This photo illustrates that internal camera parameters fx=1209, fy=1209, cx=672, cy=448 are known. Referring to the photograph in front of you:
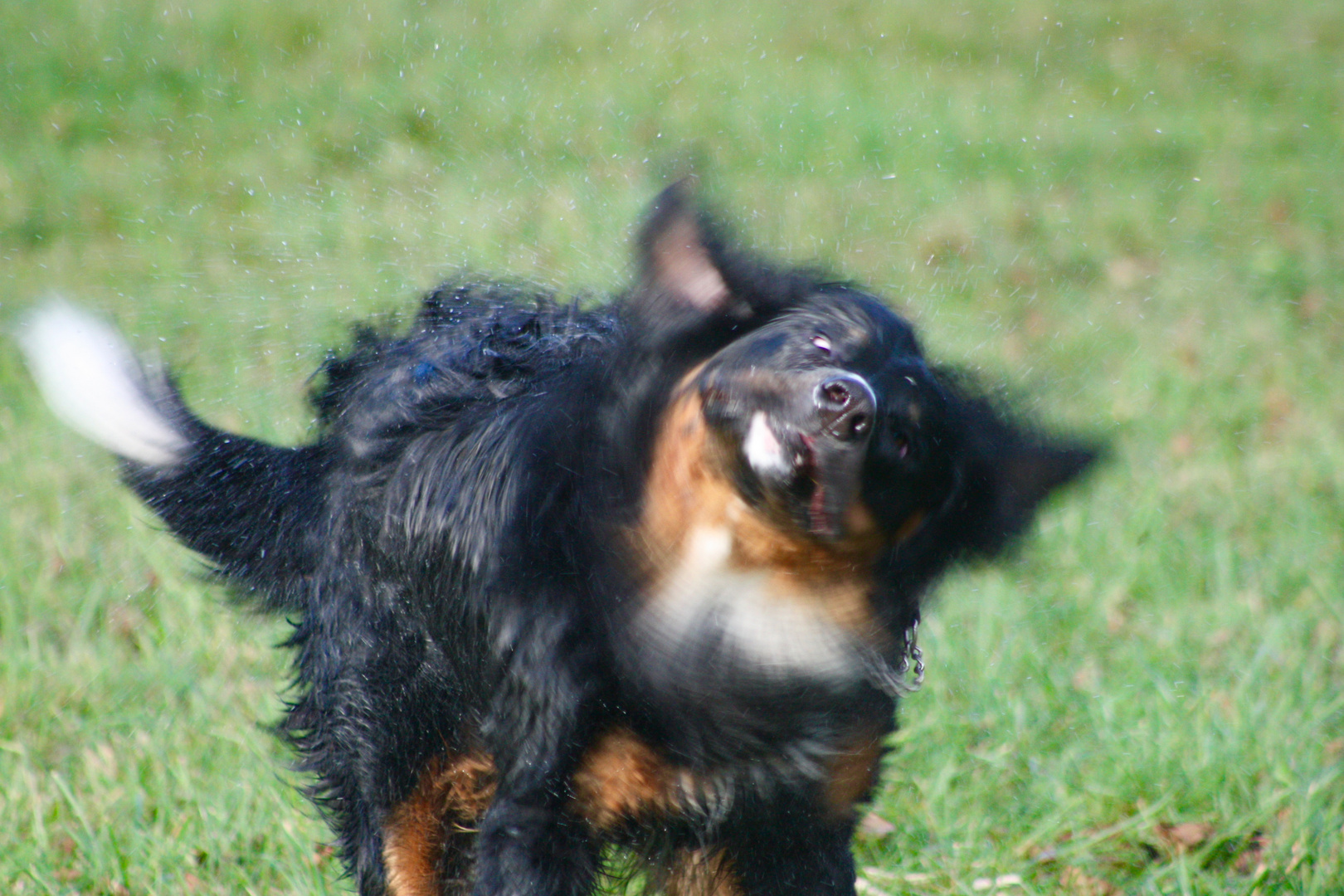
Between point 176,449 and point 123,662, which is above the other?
point 176,449

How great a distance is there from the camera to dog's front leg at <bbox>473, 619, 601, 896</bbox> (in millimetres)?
2324

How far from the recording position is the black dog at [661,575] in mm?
2170

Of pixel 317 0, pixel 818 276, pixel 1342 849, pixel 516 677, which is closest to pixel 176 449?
pixel 516 677

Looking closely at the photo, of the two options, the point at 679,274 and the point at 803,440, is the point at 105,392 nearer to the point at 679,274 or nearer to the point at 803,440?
the point at 679,274

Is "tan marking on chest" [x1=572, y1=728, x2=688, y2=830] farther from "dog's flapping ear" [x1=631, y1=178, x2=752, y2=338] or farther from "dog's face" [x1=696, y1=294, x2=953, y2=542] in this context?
"dog's flapping ear" [x1=631, y1=178, x2=752, y2=338]

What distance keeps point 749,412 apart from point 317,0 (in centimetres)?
843

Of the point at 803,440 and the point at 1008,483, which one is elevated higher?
the point at 803,440

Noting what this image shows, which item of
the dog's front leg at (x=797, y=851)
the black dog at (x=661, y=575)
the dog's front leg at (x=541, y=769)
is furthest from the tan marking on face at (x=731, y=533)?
the dog's front leg at (x=797, y=851)

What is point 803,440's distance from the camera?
2008mm

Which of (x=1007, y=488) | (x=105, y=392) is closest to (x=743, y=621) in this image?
(x=1007, y=488)

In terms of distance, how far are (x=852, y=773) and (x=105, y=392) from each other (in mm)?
2191

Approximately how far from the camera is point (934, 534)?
2312 millimetres

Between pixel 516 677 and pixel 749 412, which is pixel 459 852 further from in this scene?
pixel 749 412

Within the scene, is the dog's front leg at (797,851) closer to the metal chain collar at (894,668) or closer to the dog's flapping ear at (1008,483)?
the metal chain collar at (894,668)
